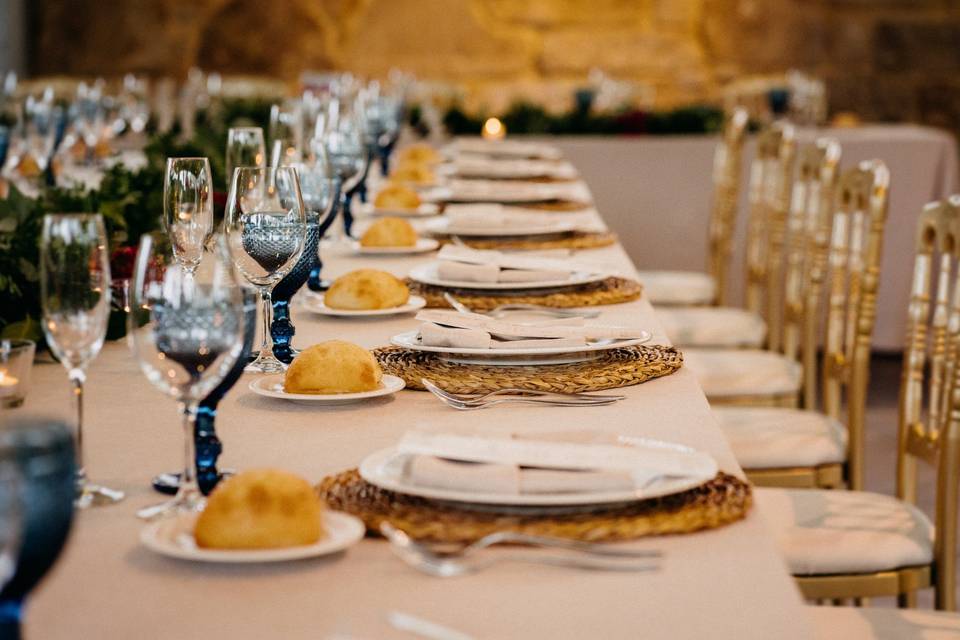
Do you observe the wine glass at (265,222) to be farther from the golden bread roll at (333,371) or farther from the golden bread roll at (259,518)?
the golden bread roll at (259,518)

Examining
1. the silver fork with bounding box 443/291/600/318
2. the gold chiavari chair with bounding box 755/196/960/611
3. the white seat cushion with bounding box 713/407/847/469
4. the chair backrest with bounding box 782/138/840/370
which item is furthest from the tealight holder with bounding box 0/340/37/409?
the chair backrest with bounding box 782/138/840/370

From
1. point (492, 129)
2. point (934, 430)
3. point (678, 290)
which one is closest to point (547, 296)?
point (934, 430)

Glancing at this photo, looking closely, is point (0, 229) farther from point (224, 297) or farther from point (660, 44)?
point (660, 44)

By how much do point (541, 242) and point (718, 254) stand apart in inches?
73.2

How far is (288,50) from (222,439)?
8.61 m

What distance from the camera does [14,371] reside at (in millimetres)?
1355

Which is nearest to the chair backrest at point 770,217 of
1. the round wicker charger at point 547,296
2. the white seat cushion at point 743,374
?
the white seat cushion at point 743,374

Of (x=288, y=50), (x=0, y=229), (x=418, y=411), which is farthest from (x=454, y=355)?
(x=288, y=50)

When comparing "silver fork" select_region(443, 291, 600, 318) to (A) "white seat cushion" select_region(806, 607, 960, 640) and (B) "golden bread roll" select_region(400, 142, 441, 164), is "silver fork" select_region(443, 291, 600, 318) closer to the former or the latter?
(A) "white seat cushion" select_region(806, 607, 960, 640)

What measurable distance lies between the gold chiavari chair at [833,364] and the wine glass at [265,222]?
1205 millimetres

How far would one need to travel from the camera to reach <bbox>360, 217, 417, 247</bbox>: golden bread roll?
2.44 m

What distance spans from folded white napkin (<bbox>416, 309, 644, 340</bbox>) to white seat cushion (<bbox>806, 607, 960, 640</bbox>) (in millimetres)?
406

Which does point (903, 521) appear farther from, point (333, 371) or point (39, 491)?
point (39, 491)

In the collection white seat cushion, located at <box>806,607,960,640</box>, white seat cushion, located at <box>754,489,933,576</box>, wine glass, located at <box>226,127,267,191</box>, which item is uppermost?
wine glass, located at <box>226,127,267,191</box>
